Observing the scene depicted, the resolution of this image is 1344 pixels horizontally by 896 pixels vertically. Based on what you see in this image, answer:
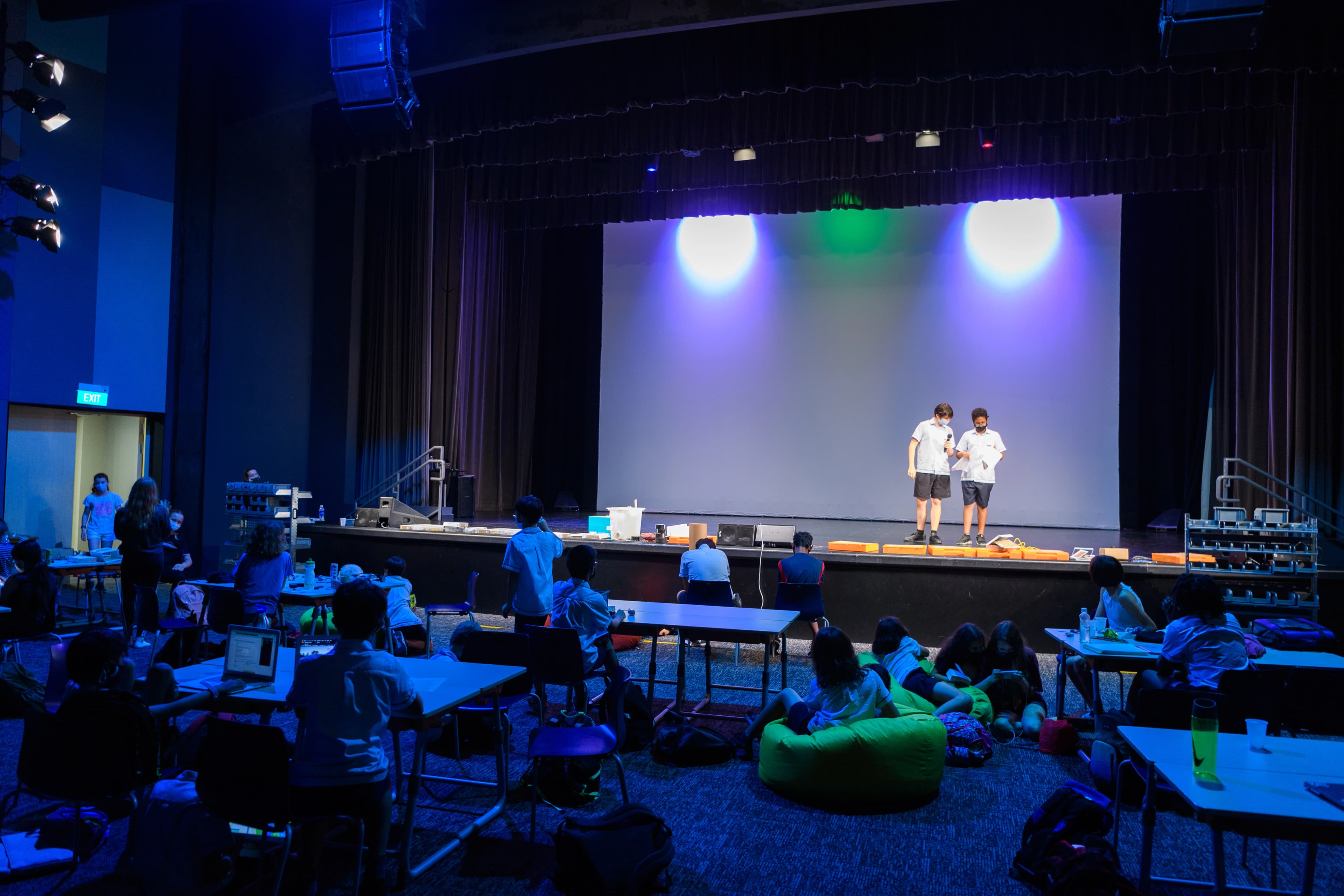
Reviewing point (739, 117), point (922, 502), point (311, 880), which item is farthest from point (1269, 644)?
point (739, 117)

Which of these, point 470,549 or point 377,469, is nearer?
point 470,549

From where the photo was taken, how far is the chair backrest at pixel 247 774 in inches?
106

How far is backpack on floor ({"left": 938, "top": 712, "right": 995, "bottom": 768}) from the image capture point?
4.62 metres

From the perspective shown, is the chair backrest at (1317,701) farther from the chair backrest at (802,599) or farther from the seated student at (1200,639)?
the chair backrest at (802,599)

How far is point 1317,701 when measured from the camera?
12.3 ft

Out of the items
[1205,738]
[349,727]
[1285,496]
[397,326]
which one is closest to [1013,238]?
[1285,496]

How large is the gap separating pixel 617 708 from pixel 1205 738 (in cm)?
201

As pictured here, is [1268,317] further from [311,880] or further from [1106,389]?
[311,880]

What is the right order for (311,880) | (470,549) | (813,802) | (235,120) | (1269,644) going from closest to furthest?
1. (311,880)
2. (813,802)
3. (1269,644)
4. (470,549)
5. (235,120)

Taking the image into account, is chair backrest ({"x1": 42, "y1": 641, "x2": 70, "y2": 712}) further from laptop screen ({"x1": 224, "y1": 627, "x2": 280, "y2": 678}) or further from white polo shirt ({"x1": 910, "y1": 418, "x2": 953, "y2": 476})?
white polo shirt ({"x1": 910, "y1": 418, "x2": 953, "y2": 476})

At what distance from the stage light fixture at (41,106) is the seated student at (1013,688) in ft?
30.5

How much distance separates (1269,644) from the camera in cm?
523

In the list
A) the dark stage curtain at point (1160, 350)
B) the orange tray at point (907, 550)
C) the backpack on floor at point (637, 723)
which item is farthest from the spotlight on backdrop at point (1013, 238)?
the backpack on floor at point (637, 723)

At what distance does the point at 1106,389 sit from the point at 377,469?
915cm
